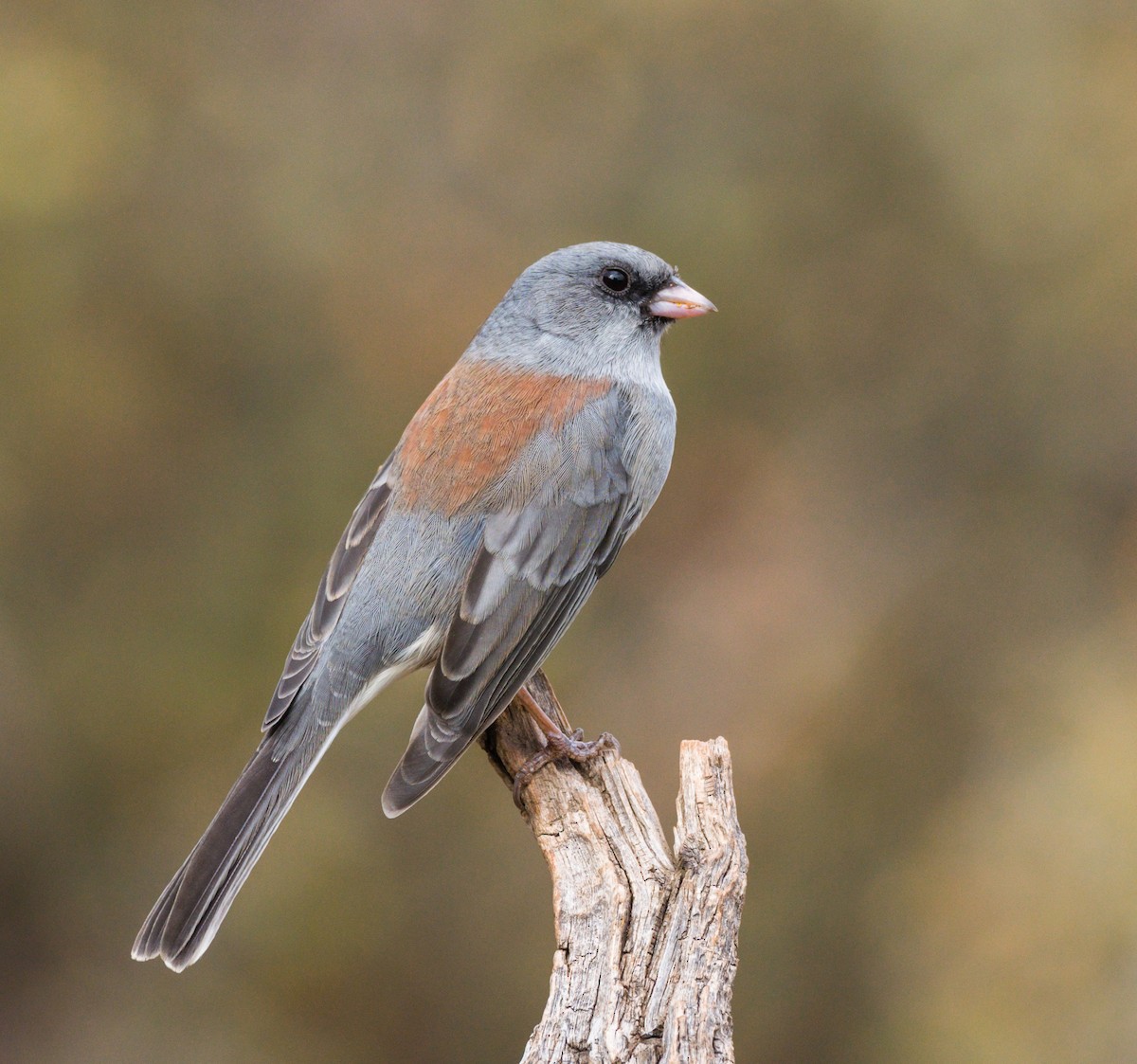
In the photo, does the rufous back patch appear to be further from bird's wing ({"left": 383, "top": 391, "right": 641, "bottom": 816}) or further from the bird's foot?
the bird's foot

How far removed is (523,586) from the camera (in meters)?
3.40

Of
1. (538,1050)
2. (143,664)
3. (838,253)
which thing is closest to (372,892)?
(143,664)

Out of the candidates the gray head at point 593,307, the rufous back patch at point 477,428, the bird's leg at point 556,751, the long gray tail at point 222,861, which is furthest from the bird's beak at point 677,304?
the long gray tail at point 222,861

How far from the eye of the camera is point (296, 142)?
17.9ft

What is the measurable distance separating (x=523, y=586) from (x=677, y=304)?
108 cm

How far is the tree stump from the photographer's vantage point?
251 centimetres

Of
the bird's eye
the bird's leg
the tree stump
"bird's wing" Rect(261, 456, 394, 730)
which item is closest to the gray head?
the bird's eye

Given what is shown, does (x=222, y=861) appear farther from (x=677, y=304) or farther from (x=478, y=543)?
(x=677, y=304)

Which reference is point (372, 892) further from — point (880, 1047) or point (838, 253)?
point (838, 253)

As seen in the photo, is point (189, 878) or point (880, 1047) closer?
point (189, 878)

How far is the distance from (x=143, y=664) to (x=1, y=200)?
6.00 ft

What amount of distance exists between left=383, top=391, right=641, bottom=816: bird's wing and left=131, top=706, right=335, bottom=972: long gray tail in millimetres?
259

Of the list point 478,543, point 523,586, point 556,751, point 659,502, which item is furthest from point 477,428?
point 659,502

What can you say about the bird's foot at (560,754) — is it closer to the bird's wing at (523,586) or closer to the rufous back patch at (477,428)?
the bird's wing at (523,586)
